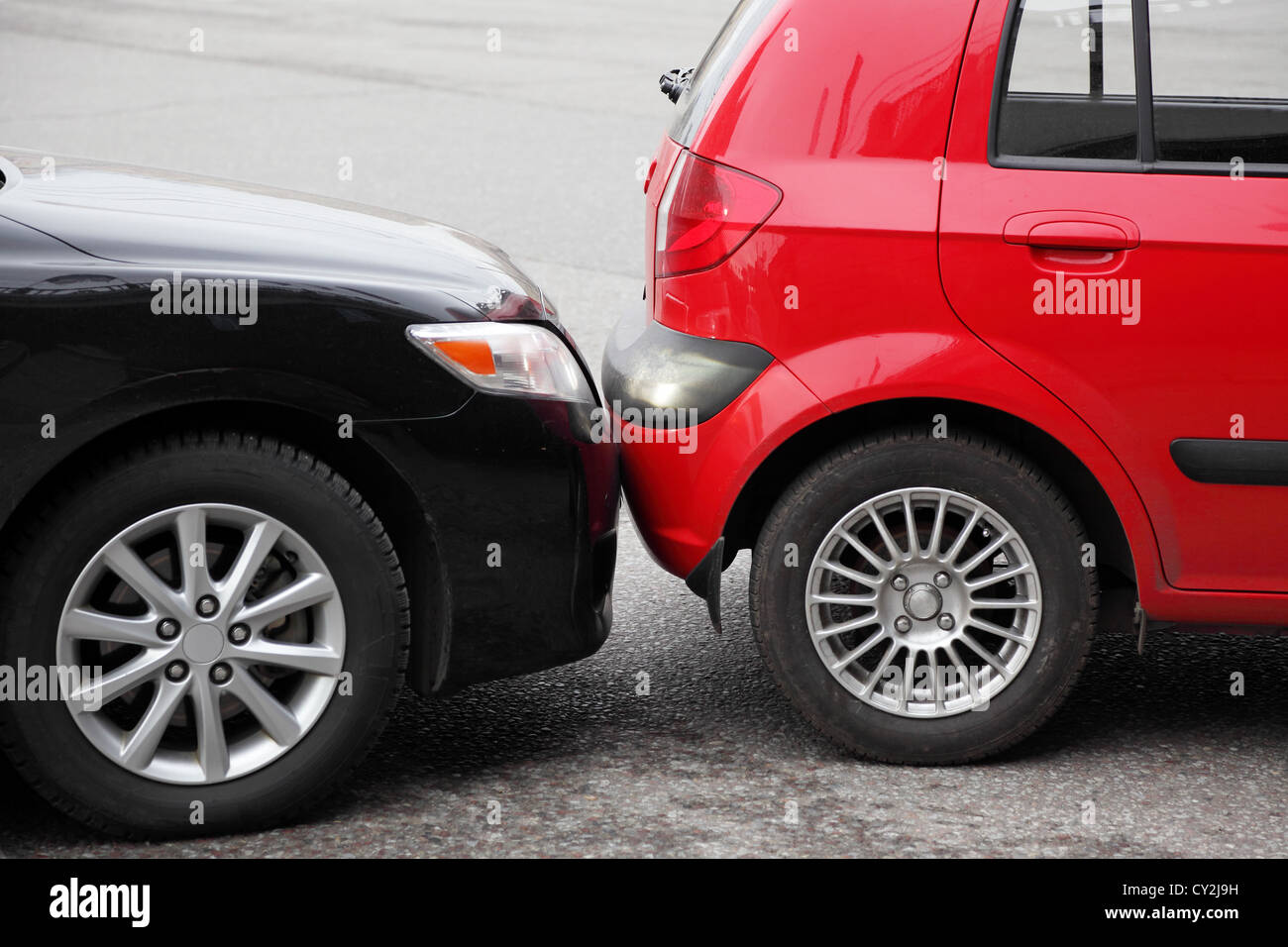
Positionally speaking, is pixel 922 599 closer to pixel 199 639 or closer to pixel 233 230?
pixel 199 639

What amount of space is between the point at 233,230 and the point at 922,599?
5.45ft

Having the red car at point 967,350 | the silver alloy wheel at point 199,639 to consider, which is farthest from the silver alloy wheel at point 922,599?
the silver alloy wheel at point 199,639

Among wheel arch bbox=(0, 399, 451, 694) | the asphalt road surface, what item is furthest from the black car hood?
the asphalt road surface

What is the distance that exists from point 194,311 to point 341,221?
62 centimetres

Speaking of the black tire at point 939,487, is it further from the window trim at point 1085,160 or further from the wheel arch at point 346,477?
the wheel arch at point 346,477

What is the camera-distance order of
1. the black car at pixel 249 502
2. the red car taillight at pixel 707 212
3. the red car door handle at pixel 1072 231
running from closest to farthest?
the black car at pixel 249 502
the red car door handle at pixel 1072 231
the red car taillight at pixel 707 212

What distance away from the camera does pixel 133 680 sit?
3020mm

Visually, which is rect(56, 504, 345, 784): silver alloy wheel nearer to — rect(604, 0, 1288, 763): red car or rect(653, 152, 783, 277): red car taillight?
rect(604, 0, 1288, 763): red car

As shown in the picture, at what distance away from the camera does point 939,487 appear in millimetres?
3383

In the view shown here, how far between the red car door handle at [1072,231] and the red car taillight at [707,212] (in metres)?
0.50

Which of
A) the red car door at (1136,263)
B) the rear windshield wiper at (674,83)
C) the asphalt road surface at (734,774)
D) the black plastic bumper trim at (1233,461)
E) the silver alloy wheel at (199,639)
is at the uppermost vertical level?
the rear windshield wiper at (674,83)

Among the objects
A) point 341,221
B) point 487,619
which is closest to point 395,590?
point 487,619

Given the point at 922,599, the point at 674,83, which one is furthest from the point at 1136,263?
the point at 674,83

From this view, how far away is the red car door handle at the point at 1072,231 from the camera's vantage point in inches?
127
